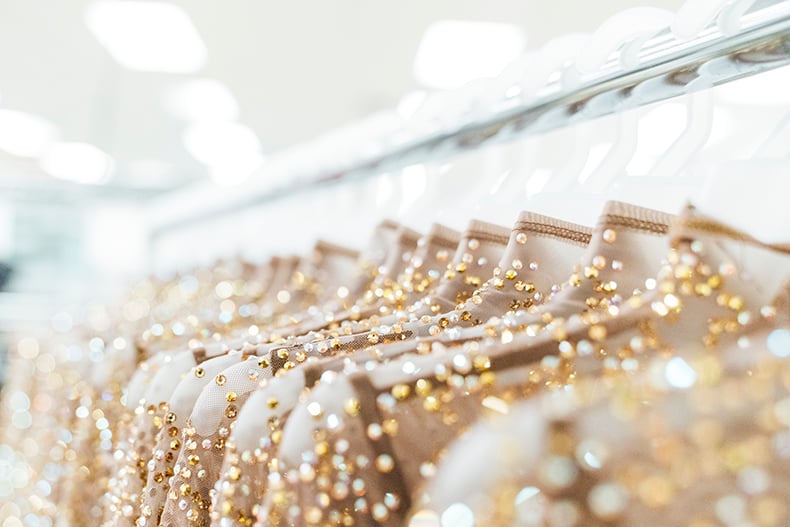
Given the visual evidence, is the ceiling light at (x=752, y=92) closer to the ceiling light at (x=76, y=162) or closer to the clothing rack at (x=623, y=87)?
the clothing rack at (x=623, y=87)

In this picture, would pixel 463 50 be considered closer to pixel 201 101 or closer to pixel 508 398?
pixel 201 101

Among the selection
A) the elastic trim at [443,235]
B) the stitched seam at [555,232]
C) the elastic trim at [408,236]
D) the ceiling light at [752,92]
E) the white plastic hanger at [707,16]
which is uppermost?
the white plastic hanger at [707,16]

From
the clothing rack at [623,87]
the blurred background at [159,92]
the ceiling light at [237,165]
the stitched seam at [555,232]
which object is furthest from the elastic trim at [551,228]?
the ceiling light at [237,165]

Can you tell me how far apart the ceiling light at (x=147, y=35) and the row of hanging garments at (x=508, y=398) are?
1713 millimetres

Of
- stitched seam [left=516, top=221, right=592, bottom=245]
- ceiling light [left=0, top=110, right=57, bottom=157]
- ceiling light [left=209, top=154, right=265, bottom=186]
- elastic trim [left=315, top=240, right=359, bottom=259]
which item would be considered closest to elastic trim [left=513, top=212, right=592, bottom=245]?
stitched seam [left=516, top=221, right=592, bottom=245]

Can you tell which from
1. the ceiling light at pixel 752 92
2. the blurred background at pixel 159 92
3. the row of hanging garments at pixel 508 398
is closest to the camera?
the row of hanging garments at pixel 508 398

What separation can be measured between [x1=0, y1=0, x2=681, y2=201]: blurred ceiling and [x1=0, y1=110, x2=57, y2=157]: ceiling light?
0.11 ft

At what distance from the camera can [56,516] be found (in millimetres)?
825

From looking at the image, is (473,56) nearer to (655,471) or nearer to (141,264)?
Answer: (141,264)

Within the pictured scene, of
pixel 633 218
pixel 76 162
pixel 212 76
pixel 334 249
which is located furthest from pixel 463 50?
pixel 633 218

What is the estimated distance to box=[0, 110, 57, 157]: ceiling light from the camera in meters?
2.54

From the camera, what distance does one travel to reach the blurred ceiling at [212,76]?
7.11ft

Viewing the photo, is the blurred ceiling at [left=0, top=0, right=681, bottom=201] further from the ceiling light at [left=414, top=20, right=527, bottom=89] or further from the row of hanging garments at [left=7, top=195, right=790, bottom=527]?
the row of hanging garments at [left=7, top=195, right=790, bottom=527]

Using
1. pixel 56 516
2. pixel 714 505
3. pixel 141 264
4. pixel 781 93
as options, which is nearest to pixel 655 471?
pixel 714 505
